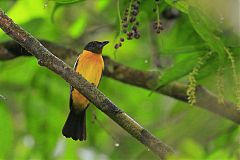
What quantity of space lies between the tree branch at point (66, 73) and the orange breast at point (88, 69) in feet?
4.70

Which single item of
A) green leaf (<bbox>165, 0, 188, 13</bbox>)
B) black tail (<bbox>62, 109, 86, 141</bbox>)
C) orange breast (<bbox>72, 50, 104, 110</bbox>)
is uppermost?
green leaf (<bbox>165, 0, 188, 13</bbox>)

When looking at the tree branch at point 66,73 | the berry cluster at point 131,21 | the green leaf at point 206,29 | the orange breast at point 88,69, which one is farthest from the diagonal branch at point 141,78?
the tree branch at point 66,73

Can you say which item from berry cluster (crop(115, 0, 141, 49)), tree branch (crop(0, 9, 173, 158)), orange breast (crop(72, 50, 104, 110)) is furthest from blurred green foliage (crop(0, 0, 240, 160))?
tree branch (crop(0, 9, 173, 158))

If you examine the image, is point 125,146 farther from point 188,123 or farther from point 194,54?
point 194,54

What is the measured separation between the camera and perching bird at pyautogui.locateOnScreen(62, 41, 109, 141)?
390 cm

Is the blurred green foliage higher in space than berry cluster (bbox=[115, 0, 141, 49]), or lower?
lower

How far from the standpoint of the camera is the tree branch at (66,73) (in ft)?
7.93

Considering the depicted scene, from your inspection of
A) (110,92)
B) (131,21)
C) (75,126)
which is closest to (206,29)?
(131,21)

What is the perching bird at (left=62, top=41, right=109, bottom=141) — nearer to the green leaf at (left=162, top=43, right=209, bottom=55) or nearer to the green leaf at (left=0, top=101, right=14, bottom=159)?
the green leaf at (left=0, top=101, right=14, bottom=159)

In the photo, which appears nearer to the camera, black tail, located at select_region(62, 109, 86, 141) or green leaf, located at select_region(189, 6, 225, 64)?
green leaf, located at select_region(189, 6, 225, 64)

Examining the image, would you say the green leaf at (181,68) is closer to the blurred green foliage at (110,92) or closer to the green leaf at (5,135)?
the blurred green foliage at (110,92)

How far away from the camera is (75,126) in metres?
3.97

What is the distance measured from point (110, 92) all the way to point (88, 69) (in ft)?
1.58

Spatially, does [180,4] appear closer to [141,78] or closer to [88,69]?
[141,78]
